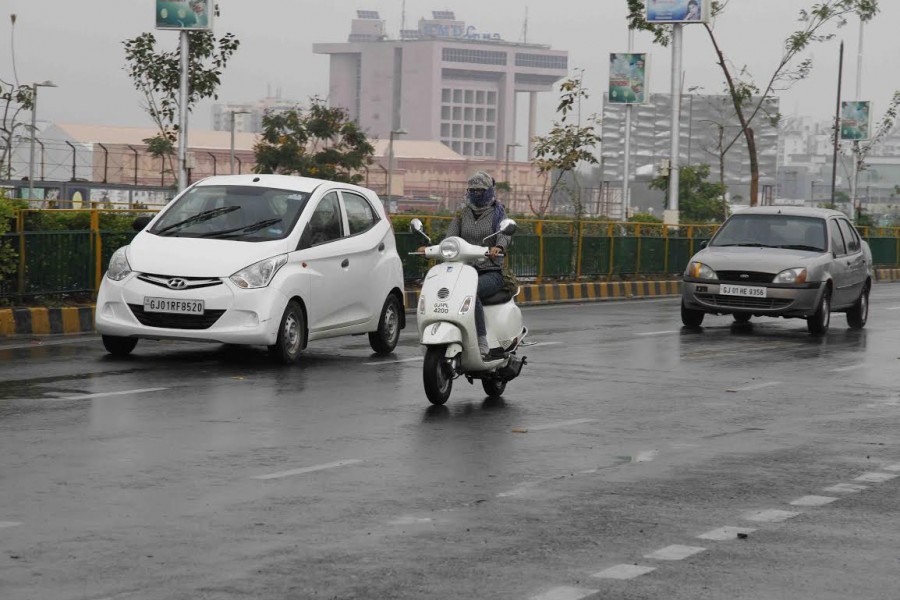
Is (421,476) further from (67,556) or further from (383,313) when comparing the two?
(383,313)

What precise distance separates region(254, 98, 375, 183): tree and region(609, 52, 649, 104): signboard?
28.1 m

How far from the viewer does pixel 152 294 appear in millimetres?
13781

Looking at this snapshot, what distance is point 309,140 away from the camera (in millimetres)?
74375

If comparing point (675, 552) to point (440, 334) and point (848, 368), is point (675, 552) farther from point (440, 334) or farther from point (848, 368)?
point (848, 368)

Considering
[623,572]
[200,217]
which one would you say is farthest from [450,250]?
[623,572]

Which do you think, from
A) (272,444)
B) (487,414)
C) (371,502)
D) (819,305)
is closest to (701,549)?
(371,502)

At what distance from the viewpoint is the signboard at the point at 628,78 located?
44.4m

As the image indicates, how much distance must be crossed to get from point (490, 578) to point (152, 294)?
8.27 meters

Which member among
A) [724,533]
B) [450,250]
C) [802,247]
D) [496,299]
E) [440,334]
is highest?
[450,250]

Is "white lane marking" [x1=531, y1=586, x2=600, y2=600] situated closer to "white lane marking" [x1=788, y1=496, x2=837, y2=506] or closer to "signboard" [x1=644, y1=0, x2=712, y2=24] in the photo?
"white lane marking" [x1=788, y1=496, x2=837, y2=506]

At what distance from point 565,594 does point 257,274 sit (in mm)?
8500

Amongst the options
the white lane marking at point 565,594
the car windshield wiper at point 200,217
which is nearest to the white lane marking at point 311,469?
the white lane marking at point 565,594

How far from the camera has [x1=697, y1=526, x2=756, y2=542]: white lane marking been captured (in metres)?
6.96

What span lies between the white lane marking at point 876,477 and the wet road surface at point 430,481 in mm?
31
